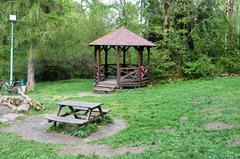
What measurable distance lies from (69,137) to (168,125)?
2.63 m

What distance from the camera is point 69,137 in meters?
8.61

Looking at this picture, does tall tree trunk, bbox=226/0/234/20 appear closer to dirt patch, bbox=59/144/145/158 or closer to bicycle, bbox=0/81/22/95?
bicycle, bbox=0/81/22/95

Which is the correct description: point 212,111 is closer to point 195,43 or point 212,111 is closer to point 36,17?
point 195,43

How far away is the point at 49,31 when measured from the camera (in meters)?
19.1

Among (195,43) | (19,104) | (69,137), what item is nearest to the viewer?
(69,137)

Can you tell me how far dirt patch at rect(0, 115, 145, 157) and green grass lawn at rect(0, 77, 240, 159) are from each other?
26 cm

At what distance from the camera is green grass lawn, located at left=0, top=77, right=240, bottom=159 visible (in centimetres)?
702

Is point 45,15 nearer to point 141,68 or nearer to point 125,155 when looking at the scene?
point 141,68

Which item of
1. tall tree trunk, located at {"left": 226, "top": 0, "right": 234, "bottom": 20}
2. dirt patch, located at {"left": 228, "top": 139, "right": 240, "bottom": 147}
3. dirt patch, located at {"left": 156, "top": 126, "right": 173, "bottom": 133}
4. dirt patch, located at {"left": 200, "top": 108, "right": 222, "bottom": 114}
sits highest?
tall tree trunk, located at {"left": 226, "top": 0, "right": 234, "bottom": 20}

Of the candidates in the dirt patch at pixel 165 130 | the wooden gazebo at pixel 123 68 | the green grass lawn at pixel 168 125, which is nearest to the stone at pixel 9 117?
the green grass lawn at pixel 168 125

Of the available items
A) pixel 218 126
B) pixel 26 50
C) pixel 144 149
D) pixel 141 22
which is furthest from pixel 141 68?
pixel 144 149

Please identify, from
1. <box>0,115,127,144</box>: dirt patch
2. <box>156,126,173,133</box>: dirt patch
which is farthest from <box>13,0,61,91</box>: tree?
<box>156,126,173,133</box>: dirt patch

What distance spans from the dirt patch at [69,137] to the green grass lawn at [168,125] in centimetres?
26

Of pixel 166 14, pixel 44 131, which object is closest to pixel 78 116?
pixel 44 131
